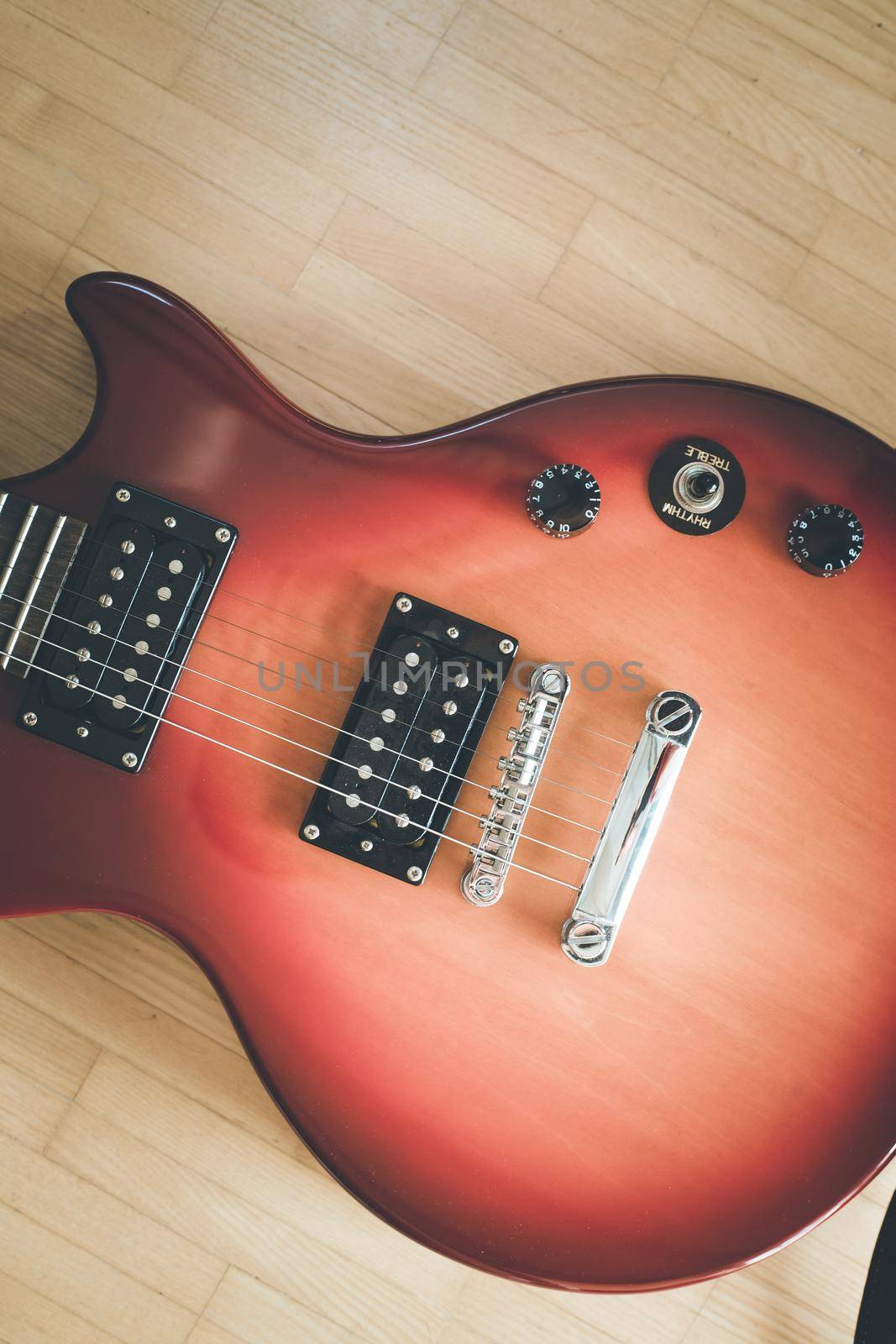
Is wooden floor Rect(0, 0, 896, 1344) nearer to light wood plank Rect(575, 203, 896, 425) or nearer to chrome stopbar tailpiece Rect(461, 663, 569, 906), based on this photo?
light wood plank Rect(575, 203, 896, 425)

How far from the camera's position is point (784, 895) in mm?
901

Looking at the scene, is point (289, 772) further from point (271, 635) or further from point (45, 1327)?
point (45, 1327)

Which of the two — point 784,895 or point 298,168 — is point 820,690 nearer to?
point 784,895

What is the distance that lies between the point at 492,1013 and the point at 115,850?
16.9 inches

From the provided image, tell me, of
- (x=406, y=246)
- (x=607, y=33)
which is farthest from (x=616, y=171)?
(x=406, y=246)

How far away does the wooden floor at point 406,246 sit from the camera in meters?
1.12

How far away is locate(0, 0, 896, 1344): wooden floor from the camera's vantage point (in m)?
1.12

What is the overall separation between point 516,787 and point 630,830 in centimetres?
12

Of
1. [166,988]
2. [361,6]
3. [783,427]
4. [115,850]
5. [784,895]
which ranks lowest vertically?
[166,988]

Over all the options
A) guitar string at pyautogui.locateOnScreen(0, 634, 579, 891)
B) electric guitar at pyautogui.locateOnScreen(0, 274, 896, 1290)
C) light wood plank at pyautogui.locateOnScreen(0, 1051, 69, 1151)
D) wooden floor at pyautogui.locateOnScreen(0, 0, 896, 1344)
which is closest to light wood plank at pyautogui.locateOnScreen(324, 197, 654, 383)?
wooden floor at pyautogui.locateOnScreen(0, 0, 896, 1344)

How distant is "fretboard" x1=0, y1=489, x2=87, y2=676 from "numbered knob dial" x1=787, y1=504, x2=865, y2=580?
0.76m

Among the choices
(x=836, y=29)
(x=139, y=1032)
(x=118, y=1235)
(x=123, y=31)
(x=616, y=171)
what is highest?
(x=836, y=29)

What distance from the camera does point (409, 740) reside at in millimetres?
905

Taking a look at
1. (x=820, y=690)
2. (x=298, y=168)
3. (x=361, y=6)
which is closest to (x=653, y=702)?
(x=820, y=690)
